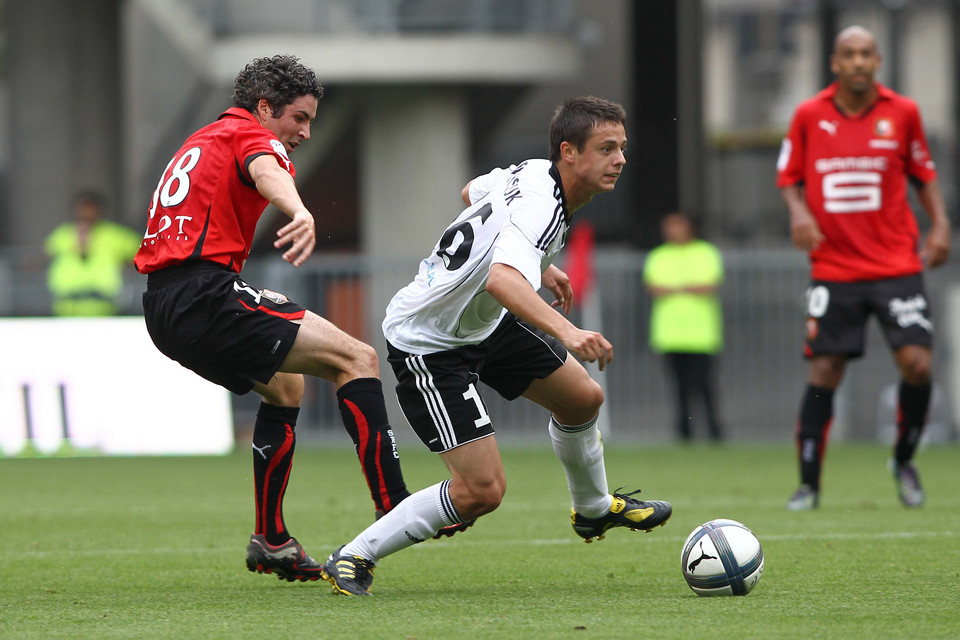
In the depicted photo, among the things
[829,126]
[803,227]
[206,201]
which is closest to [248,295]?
[206,201]

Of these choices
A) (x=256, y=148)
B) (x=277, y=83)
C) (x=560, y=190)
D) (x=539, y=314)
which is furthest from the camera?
(x=277, y=83)

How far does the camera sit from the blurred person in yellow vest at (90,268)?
526 inches

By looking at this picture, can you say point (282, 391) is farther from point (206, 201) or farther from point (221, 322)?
point (206, 201)

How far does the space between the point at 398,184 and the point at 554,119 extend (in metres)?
12.5

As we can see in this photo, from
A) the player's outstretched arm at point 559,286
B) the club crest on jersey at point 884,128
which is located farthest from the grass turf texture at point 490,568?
the club crest on jersey at point 884,128

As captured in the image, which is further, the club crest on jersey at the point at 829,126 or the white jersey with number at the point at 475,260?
the club crest on jersey at the point at 829,126

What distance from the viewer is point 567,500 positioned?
857 centimetres

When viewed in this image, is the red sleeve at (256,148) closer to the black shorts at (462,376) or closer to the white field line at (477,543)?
the black shorts at (462,376)

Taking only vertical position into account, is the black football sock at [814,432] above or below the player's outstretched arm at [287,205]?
below

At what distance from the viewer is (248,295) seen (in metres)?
5.17

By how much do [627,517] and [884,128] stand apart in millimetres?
3248

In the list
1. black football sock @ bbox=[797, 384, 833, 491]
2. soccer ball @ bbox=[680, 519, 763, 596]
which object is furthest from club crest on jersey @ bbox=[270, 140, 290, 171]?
black football sock @ bbox=[797, 384, 833, 491]

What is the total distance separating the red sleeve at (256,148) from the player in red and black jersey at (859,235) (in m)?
3.40

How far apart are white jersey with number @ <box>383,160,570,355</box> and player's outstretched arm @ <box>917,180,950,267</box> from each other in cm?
320
